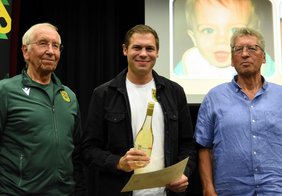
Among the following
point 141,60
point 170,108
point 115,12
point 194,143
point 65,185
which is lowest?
point 65,185

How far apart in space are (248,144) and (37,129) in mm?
938

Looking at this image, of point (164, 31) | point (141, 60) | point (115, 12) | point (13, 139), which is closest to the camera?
point (13, 139)

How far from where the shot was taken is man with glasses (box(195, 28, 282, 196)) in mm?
1669

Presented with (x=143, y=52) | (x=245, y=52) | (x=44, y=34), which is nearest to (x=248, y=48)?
(x=245, y=52)

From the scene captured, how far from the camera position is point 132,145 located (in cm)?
166

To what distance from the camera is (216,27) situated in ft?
9.94

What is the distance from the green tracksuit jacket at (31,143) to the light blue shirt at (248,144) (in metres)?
0.70

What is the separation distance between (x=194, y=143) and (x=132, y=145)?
1.13 ft

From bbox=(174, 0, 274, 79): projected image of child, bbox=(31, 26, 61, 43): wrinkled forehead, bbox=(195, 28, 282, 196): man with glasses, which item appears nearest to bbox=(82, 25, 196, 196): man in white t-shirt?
→ bbox=(195, 28, 282, 196): man with glasses

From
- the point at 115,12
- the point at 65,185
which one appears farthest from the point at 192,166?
the point at 115,12

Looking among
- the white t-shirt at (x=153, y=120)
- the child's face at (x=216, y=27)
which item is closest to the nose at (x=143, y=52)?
the white t-shirt at (x=153, y=120)

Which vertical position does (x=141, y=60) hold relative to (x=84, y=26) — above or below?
below

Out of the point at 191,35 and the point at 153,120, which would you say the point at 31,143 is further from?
the point at 191,35

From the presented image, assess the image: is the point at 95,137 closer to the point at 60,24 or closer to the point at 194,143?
the point at 194,143
